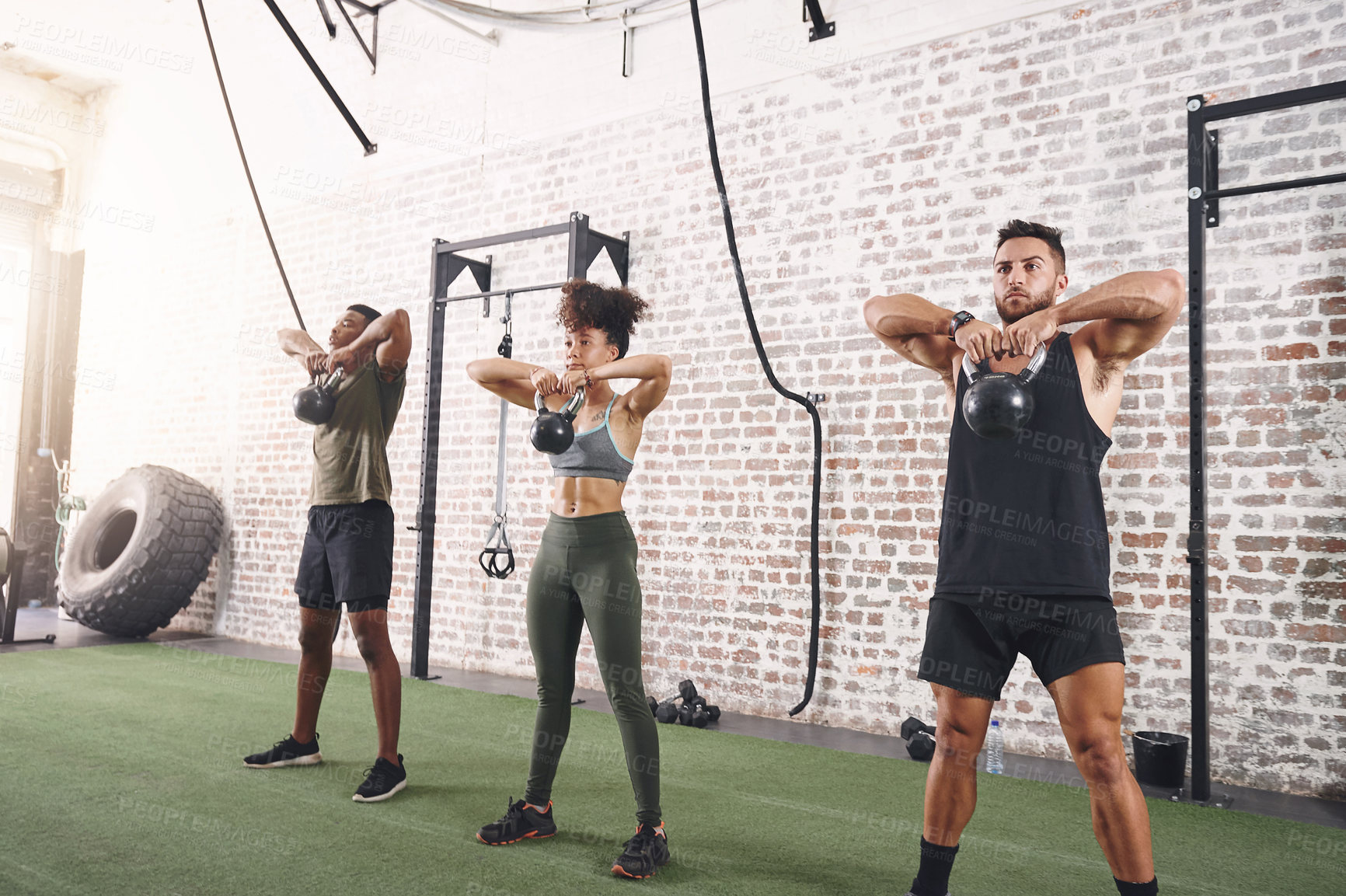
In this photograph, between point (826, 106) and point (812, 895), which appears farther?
point (826, 106)

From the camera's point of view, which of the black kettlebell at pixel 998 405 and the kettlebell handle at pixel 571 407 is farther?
the kettlebell handle at pixel 571 407

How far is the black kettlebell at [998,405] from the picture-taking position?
1.92m

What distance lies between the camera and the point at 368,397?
134 inches

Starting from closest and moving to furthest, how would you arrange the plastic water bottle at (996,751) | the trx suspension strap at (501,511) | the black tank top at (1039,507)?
1. the black tank top at (1039,507)
2. the plastic water bottle at (996,751)
3. the trx suspension strap at (501,511)

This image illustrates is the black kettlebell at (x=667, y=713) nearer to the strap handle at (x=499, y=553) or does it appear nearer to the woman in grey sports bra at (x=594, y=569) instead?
the strap handle at (x=499, y=553)

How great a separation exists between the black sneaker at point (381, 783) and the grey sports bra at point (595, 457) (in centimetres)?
129

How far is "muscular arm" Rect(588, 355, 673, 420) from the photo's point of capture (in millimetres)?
2656

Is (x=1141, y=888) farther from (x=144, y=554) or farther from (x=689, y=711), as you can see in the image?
(x=144, y=554)

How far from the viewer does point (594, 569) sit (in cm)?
254

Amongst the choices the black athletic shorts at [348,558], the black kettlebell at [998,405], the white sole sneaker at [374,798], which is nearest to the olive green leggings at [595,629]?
the white sole sneaker at [374,798]

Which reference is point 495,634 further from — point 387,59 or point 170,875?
point 387,59

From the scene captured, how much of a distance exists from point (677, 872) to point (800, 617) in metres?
2.10

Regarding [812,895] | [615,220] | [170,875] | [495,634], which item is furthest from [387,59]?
[812,895]

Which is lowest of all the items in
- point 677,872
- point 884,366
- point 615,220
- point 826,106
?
point 677,872
